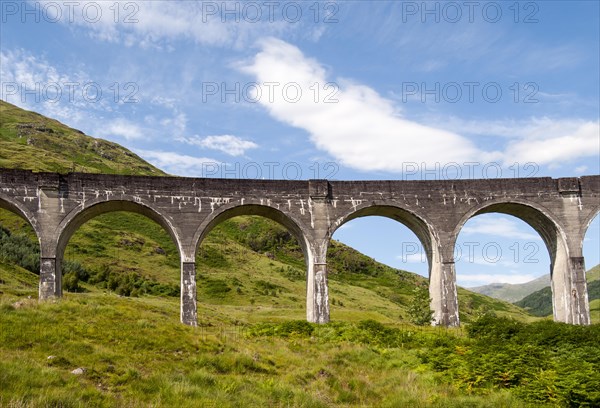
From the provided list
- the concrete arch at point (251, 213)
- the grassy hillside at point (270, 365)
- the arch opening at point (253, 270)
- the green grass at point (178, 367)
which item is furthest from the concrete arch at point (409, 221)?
the green grass at point (178, 367)

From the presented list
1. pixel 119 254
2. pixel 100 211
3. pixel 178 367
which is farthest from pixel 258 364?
pixel 119 254

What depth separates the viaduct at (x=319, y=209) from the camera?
2455cm

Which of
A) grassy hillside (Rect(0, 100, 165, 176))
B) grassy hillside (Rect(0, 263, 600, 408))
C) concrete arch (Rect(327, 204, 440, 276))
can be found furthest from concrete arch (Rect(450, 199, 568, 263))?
grassy hillside (Rect(0, 100, 165, 176))

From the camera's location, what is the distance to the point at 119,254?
60.6 metres

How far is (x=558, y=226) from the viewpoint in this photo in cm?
2814

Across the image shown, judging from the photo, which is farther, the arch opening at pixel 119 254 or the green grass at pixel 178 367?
the arch opening at pixel 119 254

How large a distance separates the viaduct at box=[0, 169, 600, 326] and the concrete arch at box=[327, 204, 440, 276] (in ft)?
0.26

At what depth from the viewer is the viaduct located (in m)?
24.5

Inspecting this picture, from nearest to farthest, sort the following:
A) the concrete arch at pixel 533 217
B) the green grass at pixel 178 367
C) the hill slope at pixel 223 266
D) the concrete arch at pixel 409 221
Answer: the green grass at pixel 178 367 → the concrete arch at pixel 409 221 → the concrete arch at pixel 533 217 → the hill slope at pixel 223 266

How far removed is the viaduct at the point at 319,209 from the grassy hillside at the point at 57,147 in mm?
67749

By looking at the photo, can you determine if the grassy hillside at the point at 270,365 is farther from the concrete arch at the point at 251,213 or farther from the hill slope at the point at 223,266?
the hill slope at the point at 223,266

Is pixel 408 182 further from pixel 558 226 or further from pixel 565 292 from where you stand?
pixel 565 292

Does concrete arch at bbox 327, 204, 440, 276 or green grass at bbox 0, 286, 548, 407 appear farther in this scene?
concrete arch at bbox 327, 204, 440, 276

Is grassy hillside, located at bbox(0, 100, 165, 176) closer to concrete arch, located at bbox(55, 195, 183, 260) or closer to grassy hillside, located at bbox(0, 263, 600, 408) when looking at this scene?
concrete arch, located at bbox(55, 195, 183, 260)
